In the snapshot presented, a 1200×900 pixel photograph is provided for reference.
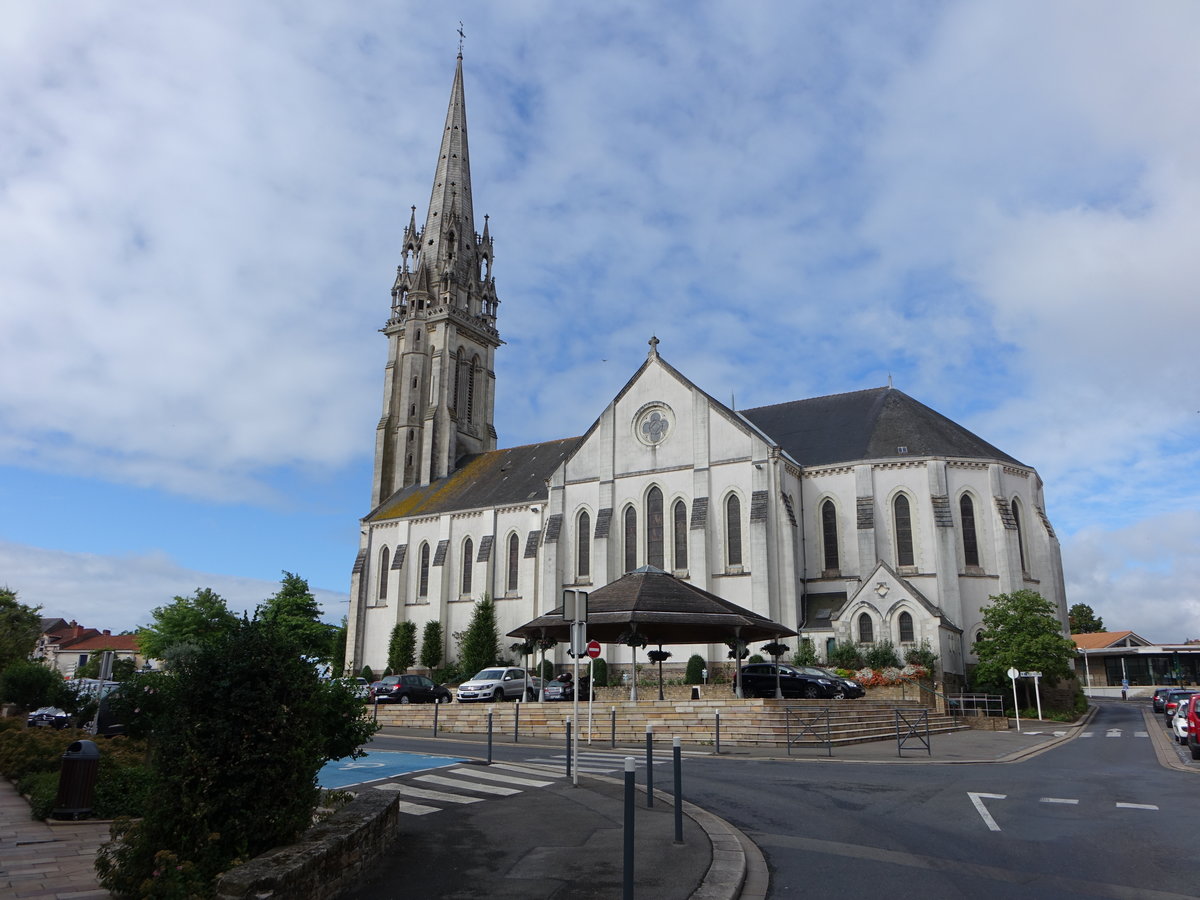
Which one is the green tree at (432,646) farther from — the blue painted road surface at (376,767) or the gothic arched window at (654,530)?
the blue painted road surface at (376,767)

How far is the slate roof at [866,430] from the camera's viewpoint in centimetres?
4122

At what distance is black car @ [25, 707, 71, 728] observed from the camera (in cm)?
2381

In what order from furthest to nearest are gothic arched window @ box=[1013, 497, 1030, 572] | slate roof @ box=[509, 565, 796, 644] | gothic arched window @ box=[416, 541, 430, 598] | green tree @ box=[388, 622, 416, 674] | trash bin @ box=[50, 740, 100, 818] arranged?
gothic arched window @ box=[416, 541, 430, 598] → green tree @ box=[388, 622, 416, 674] → gothic arched window @ box=[1013, 497, 1030, 572] → slate roof @ box=[509, 565, 796, 644] → trash bin @ box=[50, 740, 100, 818]

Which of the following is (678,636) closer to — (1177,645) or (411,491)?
(411,491)

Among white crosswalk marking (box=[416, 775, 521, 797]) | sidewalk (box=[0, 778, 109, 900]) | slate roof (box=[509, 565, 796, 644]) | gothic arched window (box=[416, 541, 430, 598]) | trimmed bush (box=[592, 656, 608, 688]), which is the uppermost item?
gothic arched window (box=[416, 541, 430, 598])

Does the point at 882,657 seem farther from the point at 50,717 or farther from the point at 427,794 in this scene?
the point at 50,717

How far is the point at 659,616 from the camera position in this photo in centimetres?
2409

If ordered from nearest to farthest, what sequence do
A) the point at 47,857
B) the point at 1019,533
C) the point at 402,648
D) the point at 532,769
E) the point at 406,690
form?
the point at 47,857 → the point at 532,769 → the point at 406,690 → the point at 1019,533 → the point at 402,648

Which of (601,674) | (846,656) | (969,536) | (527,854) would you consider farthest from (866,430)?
(527,854)

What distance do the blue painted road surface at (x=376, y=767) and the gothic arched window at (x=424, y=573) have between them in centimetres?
3506

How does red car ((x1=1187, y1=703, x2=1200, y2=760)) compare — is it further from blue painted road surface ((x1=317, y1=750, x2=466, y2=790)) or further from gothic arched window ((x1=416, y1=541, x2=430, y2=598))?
gothic arched window ((x1=416, y1=541, x2=430, y2=598))

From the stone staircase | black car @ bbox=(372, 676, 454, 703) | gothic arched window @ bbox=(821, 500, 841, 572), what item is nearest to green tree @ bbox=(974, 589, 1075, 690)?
gothic arched window @ bbox=(821, 500, 841, 572)

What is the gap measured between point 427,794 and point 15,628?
2024 inches

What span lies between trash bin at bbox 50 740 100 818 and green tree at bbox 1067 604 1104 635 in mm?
102025
